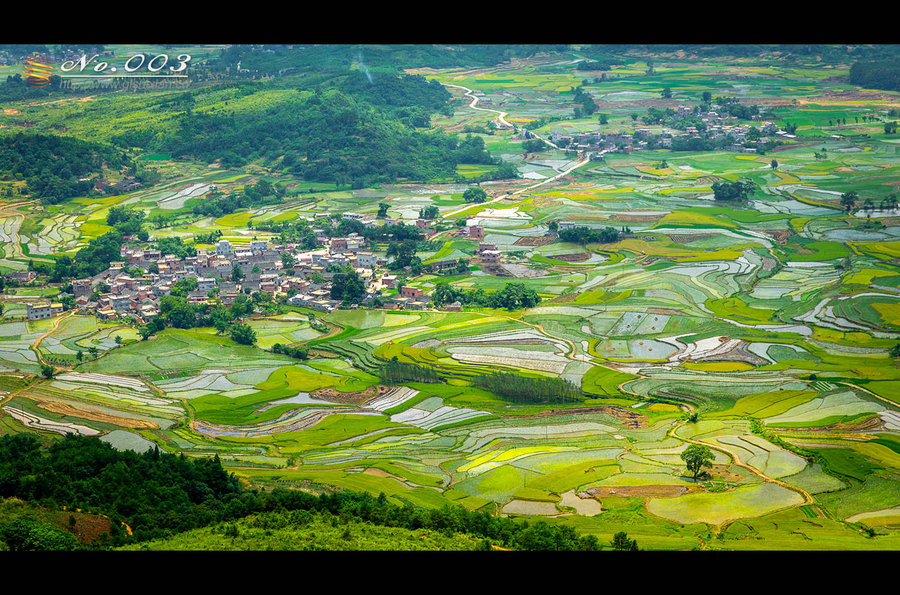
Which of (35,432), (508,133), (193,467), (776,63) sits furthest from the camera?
(776,63)

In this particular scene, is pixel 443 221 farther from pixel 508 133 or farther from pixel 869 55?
pixel 869 55

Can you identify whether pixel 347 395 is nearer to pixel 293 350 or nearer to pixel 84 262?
pixel 293 350

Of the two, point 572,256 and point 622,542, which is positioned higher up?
point 622,542

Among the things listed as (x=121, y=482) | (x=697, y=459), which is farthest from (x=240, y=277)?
(x=697, y=459)

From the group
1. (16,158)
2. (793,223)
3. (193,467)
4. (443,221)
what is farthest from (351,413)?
(16,158)

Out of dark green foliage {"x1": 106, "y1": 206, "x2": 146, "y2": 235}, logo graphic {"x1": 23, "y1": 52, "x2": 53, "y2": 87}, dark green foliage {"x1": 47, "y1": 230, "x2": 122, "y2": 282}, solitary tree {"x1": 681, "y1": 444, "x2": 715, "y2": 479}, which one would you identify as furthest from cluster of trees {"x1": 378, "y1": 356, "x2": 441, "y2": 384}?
logo graphic {"x1": 23, "y1": 52, "x2": 53, "y2": 87}

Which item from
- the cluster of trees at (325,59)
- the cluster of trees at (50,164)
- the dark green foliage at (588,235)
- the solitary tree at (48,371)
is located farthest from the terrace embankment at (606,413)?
the cluster of trees at (325,59)

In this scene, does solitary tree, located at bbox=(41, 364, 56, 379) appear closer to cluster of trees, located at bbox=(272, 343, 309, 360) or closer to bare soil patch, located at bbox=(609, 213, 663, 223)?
cluster of trees, located at bbox=(272, 343, 309, 360)
